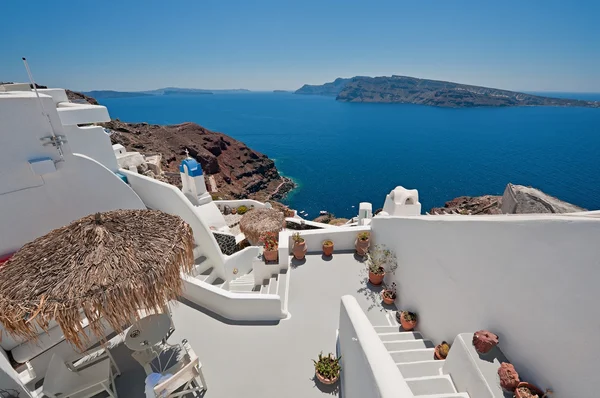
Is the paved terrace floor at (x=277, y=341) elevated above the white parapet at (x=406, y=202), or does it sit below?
below

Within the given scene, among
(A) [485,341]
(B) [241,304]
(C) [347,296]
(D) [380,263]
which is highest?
(A) [485,341]

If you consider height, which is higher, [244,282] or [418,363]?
[418,363]

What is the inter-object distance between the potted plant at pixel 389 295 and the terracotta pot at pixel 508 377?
3271 mm

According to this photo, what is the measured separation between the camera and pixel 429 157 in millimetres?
71562

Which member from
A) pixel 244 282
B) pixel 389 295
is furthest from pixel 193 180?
pixel 389 295

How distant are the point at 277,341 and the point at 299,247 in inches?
113

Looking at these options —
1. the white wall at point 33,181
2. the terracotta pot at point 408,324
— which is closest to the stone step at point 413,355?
the terracotta pot at point 408,324

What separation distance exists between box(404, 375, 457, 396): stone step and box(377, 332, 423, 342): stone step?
158 centimetres

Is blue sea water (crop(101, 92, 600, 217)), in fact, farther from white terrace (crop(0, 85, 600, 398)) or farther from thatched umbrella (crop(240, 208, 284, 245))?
white terrace (crop(0, 85, 600, 398))

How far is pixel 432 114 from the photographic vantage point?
143 m

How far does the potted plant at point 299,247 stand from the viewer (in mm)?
8047

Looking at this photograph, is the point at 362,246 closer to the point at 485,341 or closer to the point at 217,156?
the point at 485,341

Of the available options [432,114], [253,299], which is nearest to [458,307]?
[253,299]

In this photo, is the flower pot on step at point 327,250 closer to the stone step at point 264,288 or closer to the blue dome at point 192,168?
the stone step at point 264,288
